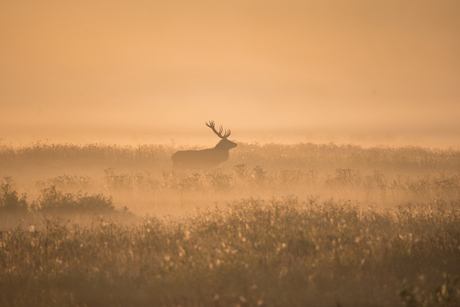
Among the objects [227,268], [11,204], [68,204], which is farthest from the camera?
[11,204]

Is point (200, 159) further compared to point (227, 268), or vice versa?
point (200, 159)

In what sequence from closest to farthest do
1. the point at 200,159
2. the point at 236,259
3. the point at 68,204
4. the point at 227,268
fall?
the point at 227,268 < the point at 236,259 < the point at 68,204 < the point at 200,159

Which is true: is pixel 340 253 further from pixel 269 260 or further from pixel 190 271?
pixel 190 271

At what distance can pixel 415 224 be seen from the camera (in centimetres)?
718

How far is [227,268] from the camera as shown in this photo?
489 centimetres

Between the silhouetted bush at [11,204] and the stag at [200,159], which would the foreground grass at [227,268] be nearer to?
the silhouetted bush at [11,204]

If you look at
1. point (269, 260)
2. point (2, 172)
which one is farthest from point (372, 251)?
point (2, 172)

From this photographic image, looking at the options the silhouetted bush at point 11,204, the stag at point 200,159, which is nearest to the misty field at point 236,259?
the silhouetted bush at point 11,204

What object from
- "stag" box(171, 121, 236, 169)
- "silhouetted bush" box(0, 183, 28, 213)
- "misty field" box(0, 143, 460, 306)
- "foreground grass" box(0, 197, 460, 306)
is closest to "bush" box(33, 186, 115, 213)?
"misty field" box(0, 143, 460, 306)

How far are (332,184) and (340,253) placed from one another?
8.70 m

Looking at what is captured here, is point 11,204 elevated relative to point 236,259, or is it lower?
elevated

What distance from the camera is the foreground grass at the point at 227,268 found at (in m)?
4.52

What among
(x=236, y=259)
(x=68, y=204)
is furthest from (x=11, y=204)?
(x=236, y=259)

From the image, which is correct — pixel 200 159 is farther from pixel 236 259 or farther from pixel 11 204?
pixel 236 259
